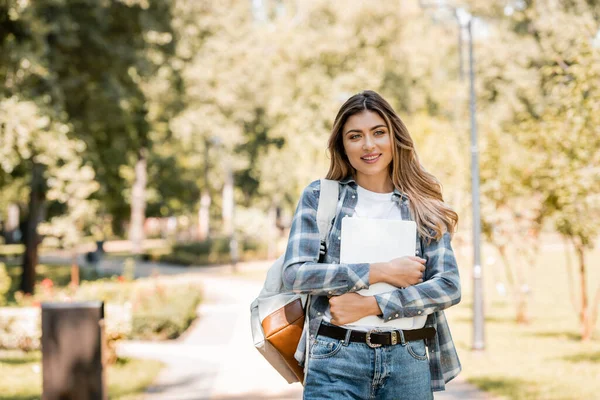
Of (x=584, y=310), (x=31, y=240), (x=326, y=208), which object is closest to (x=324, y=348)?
(x=326, y=208)

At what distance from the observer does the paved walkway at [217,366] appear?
9.41 meters

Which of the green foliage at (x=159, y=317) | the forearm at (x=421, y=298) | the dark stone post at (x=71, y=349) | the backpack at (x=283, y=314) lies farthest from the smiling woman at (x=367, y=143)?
the green foliage at (x=159, y=317)

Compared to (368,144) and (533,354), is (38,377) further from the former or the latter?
(368,144)

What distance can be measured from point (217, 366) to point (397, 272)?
9425mm

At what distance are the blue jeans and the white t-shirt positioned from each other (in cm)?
18

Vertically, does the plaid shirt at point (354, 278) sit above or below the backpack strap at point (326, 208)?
below

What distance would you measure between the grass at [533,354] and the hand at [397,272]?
6322 millimetres

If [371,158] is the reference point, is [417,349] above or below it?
below

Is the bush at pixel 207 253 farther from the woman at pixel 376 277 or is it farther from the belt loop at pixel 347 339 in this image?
the belt loop at pixel 347 339

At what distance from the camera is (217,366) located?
11828 millimetres

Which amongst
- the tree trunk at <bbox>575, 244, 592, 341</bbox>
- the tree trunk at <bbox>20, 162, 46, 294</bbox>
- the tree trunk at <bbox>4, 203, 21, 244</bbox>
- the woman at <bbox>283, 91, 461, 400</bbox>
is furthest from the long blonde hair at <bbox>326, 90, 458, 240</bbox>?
the tree trunk at <bbox>4, 203, 21, 244</bbox>

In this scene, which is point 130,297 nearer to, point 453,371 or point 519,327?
point 519,327

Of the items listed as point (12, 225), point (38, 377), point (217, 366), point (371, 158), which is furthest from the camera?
point (12, 225)

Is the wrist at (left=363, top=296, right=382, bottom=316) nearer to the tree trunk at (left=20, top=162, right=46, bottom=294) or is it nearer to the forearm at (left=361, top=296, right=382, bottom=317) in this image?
the forearm at (left=361, top=296, right=382, bottom=317)
